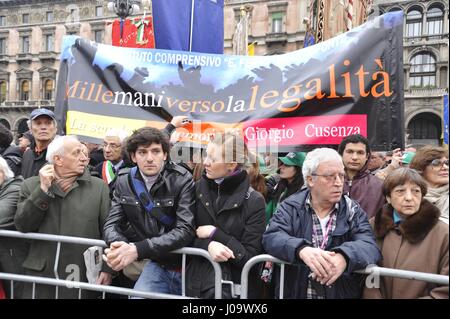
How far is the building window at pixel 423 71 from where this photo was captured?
106 feet

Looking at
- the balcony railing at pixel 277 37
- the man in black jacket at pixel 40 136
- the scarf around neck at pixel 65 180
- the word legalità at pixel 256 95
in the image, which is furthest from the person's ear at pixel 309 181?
the balcony railing at pixel 277 37

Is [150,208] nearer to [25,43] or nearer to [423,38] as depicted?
[423,38]

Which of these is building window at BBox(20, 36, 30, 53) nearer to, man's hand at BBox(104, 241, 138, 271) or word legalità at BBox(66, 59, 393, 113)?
word legalità at BBox(66, 59, 393, 113)

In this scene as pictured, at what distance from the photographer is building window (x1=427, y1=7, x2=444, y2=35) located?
3234 centimetres

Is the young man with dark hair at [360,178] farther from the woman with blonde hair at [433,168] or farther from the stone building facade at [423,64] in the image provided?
the stone building facade at [423,64]

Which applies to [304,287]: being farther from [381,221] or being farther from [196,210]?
[196,210]

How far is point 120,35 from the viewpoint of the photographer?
382 inches

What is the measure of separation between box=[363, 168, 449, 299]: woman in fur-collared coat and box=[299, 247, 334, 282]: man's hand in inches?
12.3

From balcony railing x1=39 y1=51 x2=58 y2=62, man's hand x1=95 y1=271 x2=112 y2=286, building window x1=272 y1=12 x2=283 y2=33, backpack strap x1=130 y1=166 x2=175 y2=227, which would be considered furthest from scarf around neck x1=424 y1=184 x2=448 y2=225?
balcony railing x1=39 y1=51 x2=58 y2=62

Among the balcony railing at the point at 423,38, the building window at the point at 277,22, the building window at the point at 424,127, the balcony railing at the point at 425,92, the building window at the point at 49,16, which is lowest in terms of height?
the building window at the point at 424,127

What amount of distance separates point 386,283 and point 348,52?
1665 mm

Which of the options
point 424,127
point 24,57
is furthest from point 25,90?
point 424,127

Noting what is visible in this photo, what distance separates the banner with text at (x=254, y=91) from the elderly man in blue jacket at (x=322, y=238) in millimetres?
715
